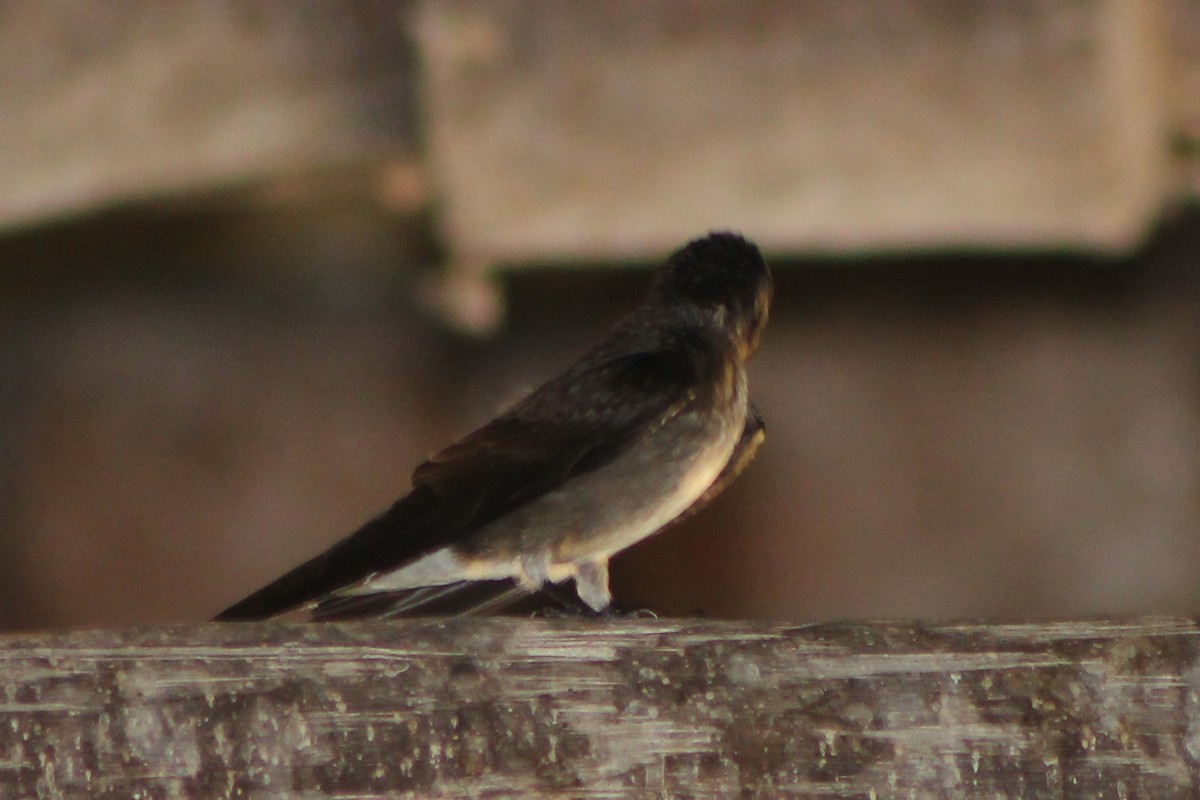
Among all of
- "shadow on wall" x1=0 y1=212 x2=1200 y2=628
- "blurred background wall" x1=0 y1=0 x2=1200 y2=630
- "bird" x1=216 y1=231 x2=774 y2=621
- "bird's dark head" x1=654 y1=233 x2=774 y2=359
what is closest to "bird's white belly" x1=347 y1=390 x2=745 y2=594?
"bird" x1=216 y1=231 x2=774 y2=621

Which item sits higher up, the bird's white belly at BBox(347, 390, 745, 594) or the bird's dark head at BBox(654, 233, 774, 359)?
the bird's dark head at BBox(654, 233, 774, 359)

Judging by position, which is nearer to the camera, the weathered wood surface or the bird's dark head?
the weathered wood surface

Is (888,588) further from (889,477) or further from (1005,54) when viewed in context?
(1005,54)

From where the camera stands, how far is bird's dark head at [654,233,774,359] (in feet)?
10.00

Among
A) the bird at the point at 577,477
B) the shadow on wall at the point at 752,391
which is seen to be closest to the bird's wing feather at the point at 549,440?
the bird at the point at 577,477

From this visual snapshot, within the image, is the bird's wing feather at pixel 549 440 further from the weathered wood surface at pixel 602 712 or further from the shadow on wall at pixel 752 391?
the shadow on wall at pixel 752 391

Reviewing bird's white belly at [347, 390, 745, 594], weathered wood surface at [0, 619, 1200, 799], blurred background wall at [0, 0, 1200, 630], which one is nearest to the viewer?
weathered wood surface at [0, 619, 1200, 799]

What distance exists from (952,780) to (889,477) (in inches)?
96.2

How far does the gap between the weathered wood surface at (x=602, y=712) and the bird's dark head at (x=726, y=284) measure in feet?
4.06

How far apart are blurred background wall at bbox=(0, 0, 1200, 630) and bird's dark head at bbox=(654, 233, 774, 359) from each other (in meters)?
0.43

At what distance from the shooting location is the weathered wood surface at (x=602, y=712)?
175cm

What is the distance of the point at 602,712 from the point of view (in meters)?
1.80

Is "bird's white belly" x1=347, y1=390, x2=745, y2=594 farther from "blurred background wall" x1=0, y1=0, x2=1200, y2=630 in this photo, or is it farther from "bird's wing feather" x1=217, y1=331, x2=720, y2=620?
"blurred background wall" x1=0, y1=0, x2=1200, y2=630

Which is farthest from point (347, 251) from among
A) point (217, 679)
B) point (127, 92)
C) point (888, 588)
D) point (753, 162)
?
point (217, 679)
